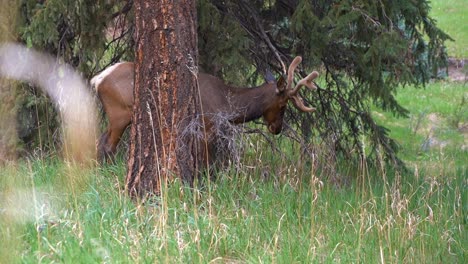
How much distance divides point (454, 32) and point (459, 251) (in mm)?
16305

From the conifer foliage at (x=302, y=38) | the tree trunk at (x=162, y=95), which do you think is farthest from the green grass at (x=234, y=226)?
the conifer foliage at (x=302, y=38)

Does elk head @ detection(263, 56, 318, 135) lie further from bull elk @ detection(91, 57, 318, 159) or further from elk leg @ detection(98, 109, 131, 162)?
elk leg @ detection(98, 109, 131, 162)

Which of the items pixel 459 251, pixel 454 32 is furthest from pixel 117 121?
pixel 454 32

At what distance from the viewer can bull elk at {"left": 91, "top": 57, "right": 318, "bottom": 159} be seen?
9086 millimetres

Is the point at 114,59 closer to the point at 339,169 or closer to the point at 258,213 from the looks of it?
the point at 339,169

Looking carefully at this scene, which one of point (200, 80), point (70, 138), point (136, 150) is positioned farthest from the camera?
point (70, 138)

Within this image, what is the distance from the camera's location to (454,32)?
21.9 metres

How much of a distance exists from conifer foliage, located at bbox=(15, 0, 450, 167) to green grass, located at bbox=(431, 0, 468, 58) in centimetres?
1088

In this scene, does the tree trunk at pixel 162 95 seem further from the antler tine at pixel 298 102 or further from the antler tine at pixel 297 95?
the antler tine at pixel 298 102

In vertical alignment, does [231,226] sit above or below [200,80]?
below

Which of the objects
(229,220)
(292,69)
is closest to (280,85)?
(292,69)

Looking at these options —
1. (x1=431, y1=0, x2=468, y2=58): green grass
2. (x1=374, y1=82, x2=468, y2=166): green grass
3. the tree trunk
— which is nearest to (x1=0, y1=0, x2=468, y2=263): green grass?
the tree trunk

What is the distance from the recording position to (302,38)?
9227mm

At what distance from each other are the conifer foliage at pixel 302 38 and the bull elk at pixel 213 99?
0.76 feet
